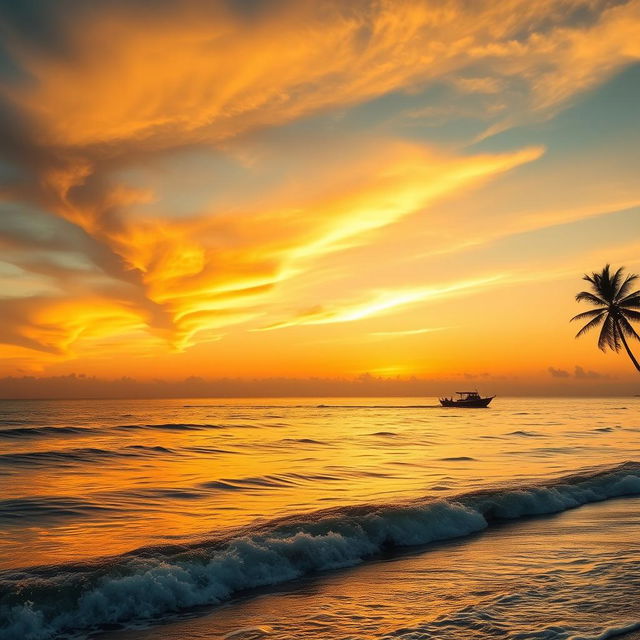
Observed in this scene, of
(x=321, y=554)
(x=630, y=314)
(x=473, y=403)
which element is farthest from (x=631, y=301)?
(x=473, y=403)

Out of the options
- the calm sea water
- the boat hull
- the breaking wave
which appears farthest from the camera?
the boat hull

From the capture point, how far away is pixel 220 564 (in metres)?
9.88

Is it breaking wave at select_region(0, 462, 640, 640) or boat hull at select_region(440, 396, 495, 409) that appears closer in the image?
breaking wave at select_region(0, 462, 640, 640)

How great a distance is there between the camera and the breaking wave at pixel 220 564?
8203mm

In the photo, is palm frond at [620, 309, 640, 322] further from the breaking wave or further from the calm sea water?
the breaking wave

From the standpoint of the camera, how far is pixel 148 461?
2828 cm

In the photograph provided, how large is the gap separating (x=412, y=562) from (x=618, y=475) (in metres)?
12.2

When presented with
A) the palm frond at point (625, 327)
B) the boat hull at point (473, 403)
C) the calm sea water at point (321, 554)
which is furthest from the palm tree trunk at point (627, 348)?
the boat hull at point (473, 403)

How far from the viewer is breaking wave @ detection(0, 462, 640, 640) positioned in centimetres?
820

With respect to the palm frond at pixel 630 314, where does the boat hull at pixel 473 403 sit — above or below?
below

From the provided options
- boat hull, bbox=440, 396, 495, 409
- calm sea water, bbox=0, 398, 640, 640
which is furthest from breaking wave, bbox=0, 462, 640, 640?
boat hull, bbox=440, 396, 495, 409

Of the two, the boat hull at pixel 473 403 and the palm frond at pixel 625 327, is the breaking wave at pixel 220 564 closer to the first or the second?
the palm frond at pixel 625 327

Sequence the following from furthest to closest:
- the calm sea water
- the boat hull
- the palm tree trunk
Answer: the boat hull < the palm tree trunk < the calm sea water

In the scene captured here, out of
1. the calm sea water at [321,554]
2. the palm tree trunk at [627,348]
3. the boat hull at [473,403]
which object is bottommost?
the boat hull at [473,403]
